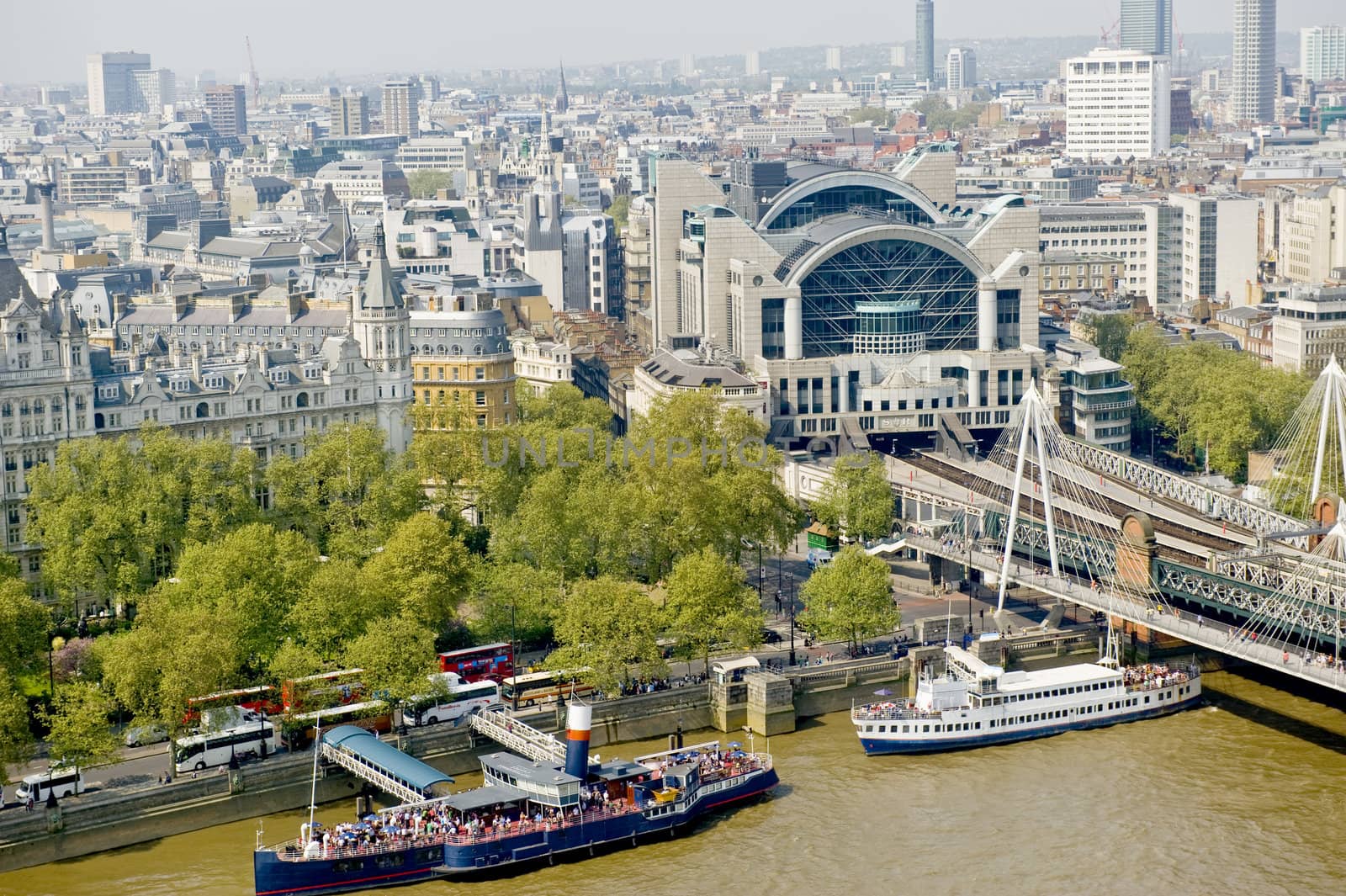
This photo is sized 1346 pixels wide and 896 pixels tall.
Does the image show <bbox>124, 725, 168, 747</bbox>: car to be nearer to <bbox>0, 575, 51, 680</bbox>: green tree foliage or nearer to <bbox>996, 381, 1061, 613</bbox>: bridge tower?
<bbox>0, 575, 51, 680</bbox>: green tree foliage

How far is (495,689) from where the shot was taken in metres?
73.9

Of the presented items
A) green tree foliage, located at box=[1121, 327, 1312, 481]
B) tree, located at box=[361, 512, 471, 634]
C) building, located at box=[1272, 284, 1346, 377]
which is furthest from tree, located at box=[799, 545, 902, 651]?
building, located at box=[1272, 284, 1346, 377]

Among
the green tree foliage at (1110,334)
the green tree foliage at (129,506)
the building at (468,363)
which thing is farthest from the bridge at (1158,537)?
the green tree foliage at (129,506)

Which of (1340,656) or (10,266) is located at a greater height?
(10,266)

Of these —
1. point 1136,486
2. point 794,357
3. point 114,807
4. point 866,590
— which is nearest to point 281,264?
point 794,357

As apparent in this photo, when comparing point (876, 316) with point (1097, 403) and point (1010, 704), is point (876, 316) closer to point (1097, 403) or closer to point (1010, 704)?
point (1097, 403)

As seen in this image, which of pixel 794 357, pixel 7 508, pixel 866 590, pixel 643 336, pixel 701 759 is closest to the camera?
pixel 701 759

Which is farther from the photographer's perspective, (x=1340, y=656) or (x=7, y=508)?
(x=7, y=508)

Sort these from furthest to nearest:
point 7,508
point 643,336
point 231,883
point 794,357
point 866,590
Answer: point 643,336 < point 794,357 < point 7,508 < point 866,590 < point 231,883

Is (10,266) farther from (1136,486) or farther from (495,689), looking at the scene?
(1136,486)

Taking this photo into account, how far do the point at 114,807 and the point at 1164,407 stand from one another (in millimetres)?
71119

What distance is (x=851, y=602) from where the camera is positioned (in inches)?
3123

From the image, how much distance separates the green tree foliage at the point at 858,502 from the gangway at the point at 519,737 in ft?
85.9

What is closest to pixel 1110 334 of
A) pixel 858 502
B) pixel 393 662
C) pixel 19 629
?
pixel 858 502
